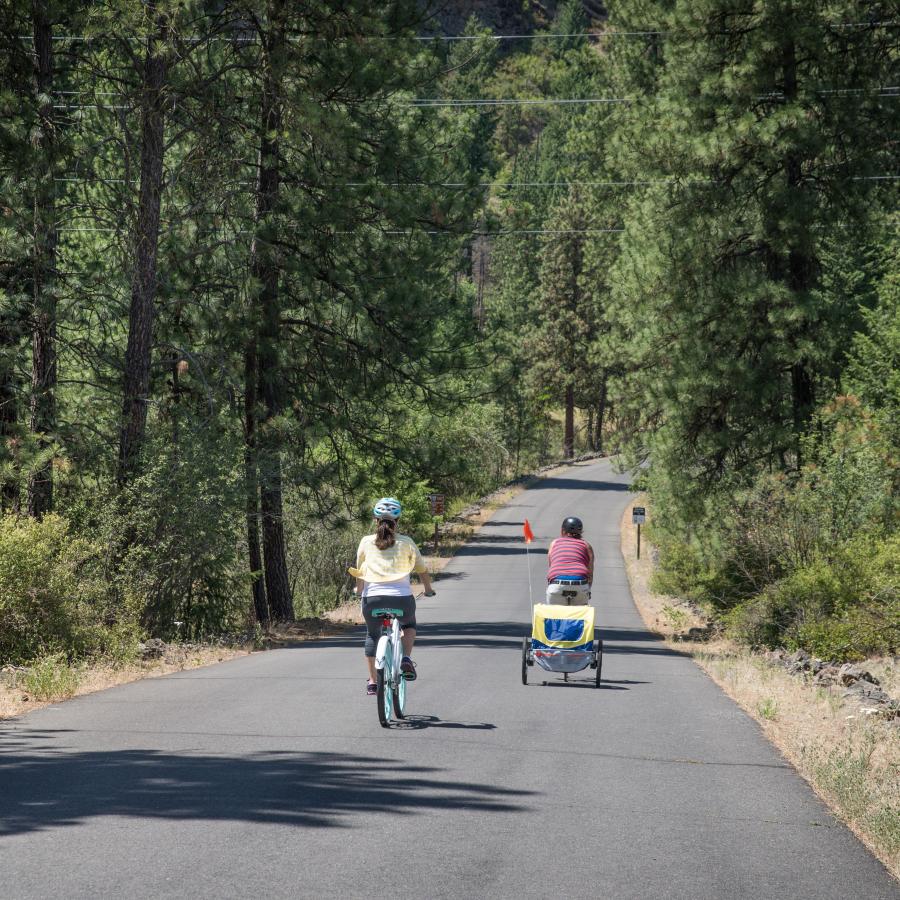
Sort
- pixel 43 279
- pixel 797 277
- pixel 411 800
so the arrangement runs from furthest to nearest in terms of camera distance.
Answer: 1. pixel 797 277
2. pixel 43 279
3. pixel 411 800

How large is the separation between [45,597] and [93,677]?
1729 mm

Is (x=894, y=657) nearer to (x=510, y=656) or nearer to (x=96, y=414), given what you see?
(x=510, y=656)

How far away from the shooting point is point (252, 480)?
2070 cm

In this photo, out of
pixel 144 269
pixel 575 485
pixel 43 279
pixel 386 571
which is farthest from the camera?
pixel 575 485

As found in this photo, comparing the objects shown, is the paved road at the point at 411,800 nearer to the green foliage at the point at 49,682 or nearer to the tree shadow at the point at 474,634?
the green foliage at the point at 49,682

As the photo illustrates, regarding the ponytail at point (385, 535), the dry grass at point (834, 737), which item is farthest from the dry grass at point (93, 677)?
the dry grass at point (834, 737)

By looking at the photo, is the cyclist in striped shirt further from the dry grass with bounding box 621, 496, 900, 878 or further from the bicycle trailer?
the dry grass with bounding box 621, 496, 900, 878

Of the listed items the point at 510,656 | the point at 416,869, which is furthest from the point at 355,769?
the point at 510,656

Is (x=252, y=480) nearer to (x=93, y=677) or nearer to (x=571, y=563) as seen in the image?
(x=93, y=677)

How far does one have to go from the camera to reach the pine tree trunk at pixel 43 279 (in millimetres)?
18578

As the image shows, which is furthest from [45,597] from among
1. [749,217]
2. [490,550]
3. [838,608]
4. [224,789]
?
[490,550]

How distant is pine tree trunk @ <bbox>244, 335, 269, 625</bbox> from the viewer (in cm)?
2087

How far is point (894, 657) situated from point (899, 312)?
33.3 feet

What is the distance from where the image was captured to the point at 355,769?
8.68m
